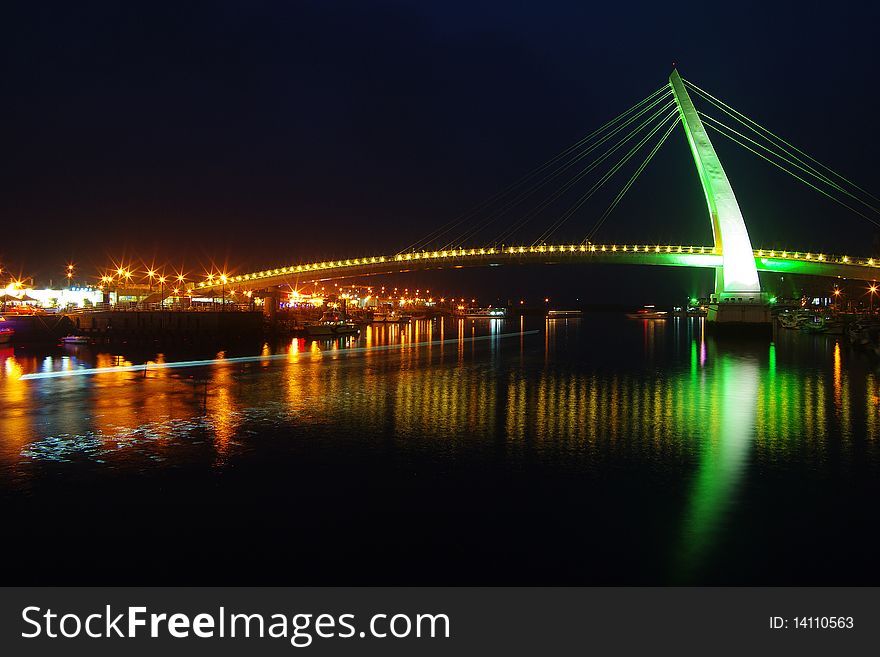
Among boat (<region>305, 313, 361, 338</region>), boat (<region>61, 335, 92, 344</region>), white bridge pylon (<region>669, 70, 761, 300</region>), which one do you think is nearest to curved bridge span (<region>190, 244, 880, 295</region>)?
white bridge pylon (<region>669, 70, 761, 300</region>)

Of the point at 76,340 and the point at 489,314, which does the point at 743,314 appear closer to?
the point at 76,340

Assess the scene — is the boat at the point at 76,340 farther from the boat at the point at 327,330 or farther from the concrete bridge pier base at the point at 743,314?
the concrete bridge pier base at the point at 743,314

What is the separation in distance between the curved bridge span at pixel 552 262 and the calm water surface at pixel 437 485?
32.9m

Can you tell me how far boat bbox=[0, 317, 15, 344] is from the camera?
107ft

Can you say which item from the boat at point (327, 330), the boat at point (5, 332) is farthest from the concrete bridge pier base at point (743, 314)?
the boat at point (5, 332)

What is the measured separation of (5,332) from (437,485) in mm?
32568

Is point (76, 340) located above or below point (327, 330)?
below

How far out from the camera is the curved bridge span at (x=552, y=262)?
55594 millimetres

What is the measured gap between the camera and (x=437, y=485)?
7.90m

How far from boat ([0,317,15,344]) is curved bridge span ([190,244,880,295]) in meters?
33.1

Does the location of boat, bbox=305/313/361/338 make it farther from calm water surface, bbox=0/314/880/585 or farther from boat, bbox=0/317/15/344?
calm water surface, bbox=0/314/880/585

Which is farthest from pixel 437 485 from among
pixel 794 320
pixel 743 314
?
pixel 794 320
